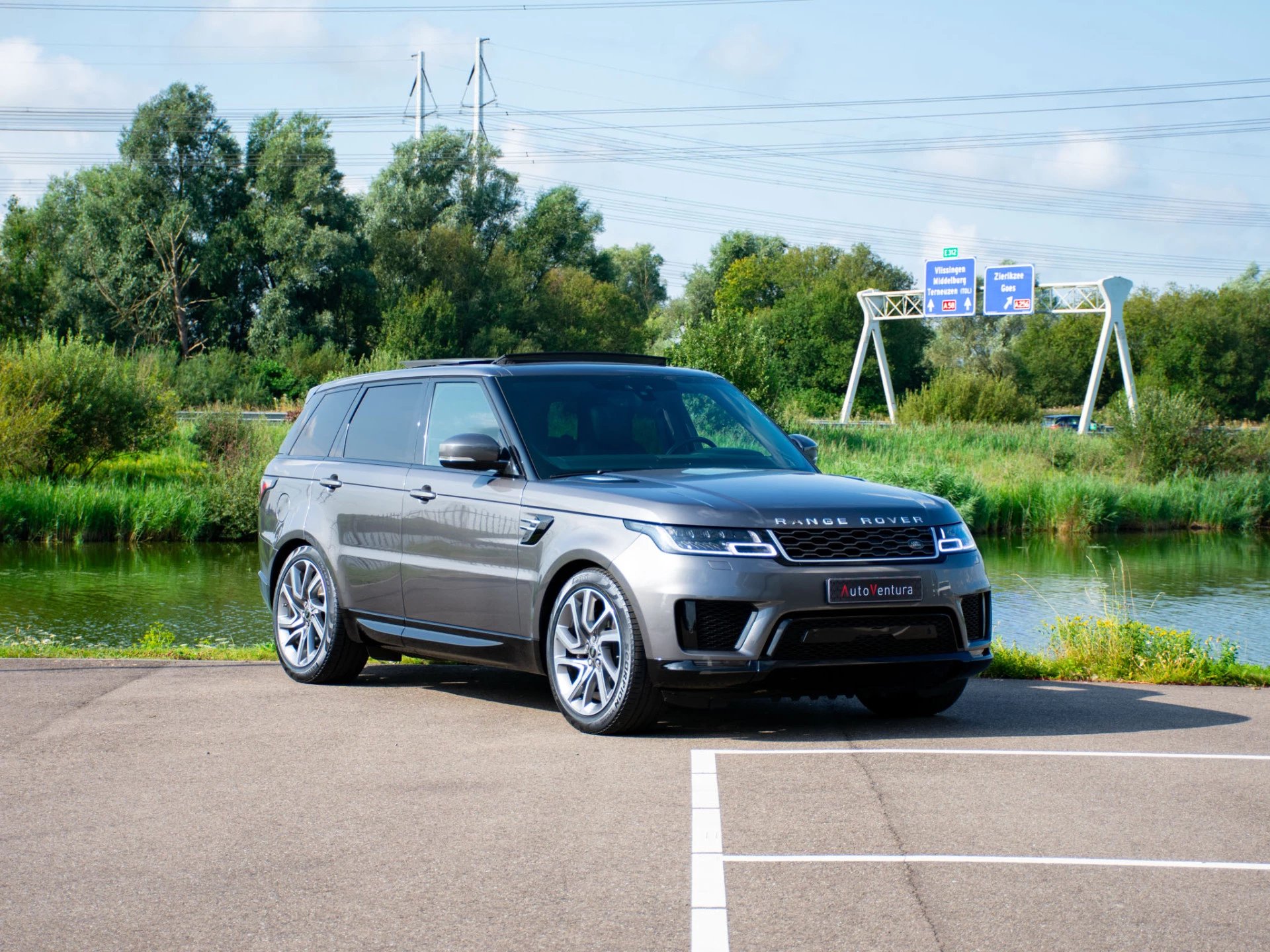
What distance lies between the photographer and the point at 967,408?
5972 centimetres

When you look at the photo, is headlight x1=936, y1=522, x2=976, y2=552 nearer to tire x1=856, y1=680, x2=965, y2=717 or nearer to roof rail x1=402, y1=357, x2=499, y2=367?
tire x1=856, y1=680, x2=965, y2=717

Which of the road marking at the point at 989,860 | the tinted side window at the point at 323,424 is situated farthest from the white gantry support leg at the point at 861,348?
the road marking at the point at 989,860

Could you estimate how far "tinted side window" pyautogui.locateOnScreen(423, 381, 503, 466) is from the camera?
8477mm

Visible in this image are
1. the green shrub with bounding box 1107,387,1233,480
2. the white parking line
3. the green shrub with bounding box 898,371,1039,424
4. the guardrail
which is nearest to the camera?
the white parking line

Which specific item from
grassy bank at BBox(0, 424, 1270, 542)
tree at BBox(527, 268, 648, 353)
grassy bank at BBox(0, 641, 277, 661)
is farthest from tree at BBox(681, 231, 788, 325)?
grassy bank at BBox(0, 641, 277, 661)

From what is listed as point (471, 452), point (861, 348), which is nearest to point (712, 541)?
point (471, 452)

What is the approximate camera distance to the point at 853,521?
7227mm

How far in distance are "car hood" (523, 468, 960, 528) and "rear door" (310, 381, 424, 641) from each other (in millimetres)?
1288

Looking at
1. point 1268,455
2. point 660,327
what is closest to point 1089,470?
point 1268,455

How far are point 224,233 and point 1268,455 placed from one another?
140 feet

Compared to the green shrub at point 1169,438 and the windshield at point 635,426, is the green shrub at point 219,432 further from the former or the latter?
the windshield at point 635,426

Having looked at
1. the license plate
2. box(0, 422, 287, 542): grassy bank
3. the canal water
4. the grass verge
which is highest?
the license plate

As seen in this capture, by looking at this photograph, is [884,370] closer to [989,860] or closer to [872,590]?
[872,590]

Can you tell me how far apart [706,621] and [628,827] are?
168 cm
